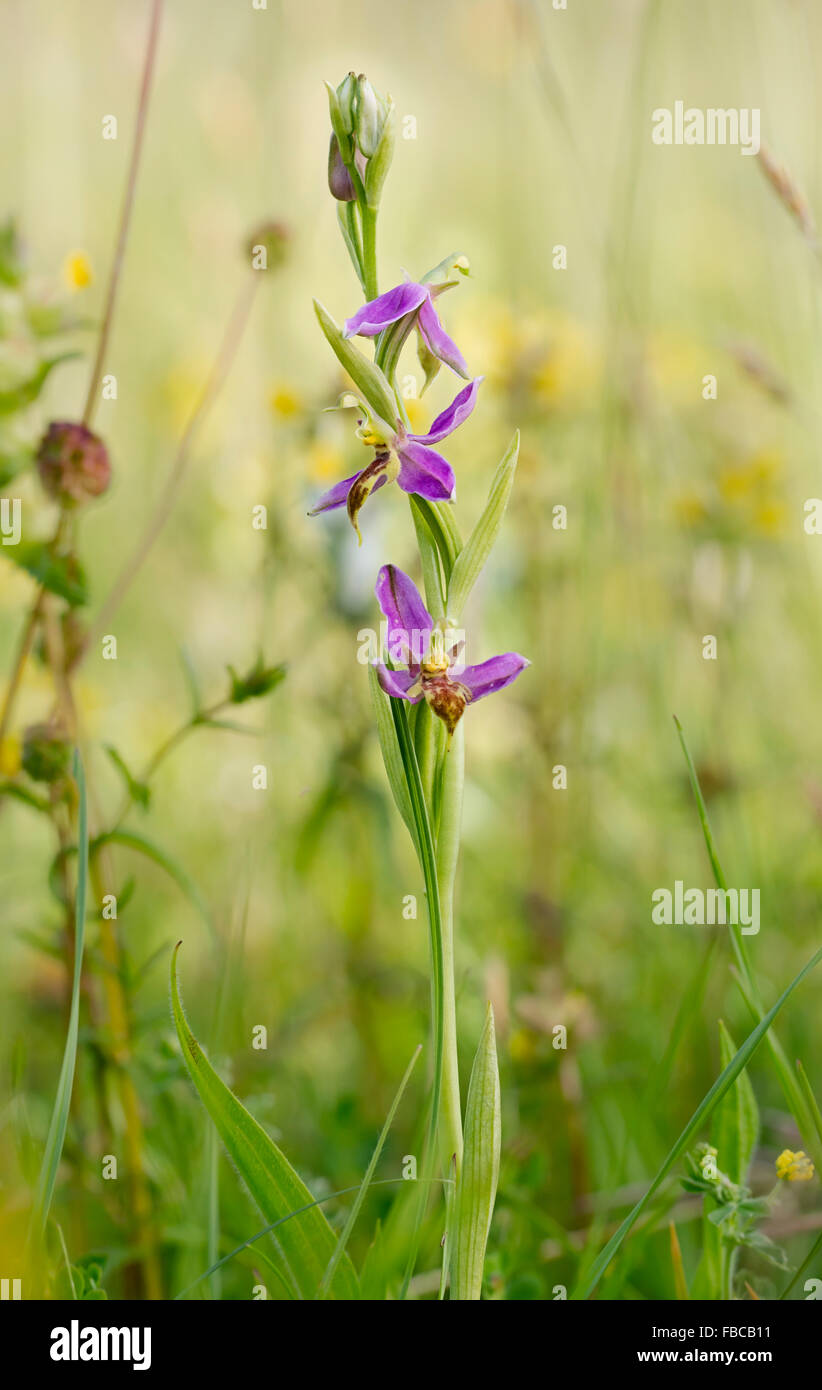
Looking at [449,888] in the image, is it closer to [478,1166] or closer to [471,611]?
[478,1166]

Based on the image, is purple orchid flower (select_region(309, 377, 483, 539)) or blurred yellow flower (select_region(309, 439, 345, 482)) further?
blurred yellow flower (select_region(309, 439, 345, 482))

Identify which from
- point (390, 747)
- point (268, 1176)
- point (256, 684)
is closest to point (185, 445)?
point (256, 684)

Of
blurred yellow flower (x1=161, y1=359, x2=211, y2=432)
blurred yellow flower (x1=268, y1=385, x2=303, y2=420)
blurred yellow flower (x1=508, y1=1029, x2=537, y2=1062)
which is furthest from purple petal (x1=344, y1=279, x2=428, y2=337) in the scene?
blurred yellow flower (x1=161, y1=359, x2=211, y2=432)

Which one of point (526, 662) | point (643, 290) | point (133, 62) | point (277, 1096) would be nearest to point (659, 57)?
point (643, 290)

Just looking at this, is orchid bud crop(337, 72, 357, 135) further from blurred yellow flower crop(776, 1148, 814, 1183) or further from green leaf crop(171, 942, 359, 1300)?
blurred yellow flower crop(776, 1148, 814, 1183)

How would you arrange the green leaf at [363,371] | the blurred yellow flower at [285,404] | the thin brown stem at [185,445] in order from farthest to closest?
1. the blurred yellow flower at [285,404]
2. the thin brown stem at [185,445]
3. the green leaf at [363,371]

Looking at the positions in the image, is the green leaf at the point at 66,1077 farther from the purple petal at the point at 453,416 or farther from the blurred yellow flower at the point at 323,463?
the blurred yellow flower at the point at 323,463

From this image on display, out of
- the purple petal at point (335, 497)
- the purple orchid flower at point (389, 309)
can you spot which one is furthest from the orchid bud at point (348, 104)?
the purple petal at point (335, 497)

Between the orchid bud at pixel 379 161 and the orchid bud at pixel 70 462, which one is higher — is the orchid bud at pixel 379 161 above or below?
above
